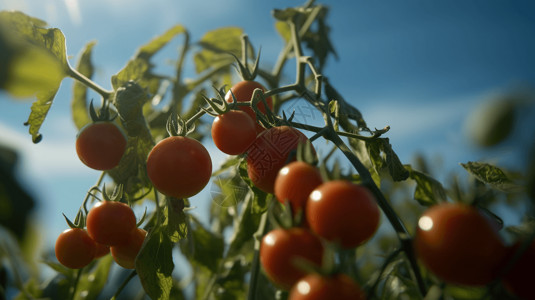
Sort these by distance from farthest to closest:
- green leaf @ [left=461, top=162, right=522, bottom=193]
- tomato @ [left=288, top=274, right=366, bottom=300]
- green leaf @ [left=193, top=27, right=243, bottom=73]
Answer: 1. green leaf @ [left=193, top=27, right=243, bottom=73]
2. green leaf @ [left=461, top=162, right=522, bottom=193]
3. tomato @ [left=288, top=274, right=366, bottom=300]

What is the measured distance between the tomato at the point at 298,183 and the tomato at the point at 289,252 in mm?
37

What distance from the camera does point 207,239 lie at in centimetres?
104

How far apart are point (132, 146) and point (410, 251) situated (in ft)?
1.77

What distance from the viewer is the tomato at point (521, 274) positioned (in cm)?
34

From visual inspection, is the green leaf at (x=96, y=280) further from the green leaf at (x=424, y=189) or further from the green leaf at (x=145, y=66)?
the green leaf at (x=424, y=189)


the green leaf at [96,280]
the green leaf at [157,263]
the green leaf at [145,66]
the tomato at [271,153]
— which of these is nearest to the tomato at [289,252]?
the tomato at [271,153]

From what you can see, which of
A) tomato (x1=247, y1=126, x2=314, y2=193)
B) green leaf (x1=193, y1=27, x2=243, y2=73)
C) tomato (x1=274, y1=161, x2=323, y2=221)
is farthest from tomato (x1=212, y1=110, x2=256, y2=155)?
green leaf (x1=193, y1=27, x2=243, y2=73)

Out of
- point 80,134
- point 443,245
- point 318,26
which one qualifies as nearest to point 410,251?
point 443,245

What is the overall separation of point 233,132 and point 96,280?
733 mm

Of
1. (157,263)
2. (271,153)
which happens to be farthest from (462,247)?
(157,263)

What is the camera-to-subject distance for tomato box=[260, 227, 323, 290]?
367 millimetres

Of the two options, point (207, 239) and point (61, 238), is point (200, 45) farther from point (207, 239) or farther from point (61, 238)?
point (61, 238)

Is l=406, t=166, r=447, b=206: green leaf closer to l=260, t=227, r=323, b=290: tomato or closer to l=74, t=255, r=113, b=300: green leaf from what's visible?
l=260, t=227, r=323, b=290: tomato

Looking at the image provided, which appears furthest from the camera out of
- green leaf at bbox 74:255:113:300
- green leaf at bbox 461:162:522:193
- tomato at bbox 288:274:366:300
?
green leaf at bbox 74:255:113:300
